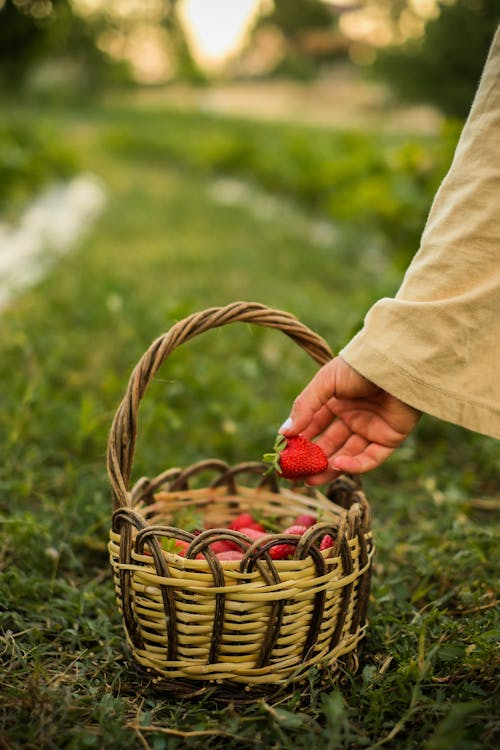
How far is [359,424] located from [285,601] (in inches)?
17.8

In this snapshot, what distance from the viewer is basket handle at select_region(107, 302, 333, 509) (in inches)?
56.9

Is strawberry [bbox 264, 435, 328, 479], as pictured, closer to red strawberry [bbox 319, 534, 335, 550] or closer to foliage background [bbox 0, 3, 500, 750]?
red strawberry [bbox 319, 534, 335, 550]

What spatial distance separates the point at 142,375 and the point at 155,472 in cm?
101

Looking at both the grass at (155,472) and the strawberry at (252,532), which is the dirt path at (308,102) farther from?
the strawberry at (252,532)

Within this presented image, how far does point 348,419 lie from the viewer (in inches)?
64.9

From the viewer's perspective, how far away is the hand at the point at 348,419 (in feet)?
4.92

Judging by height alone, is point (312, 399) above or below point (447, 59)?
below

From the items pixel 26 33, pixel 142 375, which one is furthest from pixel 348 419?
pixel 26 33

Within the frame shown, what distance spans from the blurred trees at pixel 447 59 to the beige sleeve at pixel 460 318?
651cm

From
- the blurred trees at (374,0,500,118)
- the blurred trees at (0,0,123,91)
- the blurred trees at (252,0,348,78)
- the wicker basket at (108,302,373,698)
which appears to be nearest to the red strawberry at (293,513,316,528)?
the wicker basket at (108,302,373,698)

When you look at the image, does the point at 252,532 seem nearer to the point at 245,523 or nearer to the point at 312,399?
the point at 245,523

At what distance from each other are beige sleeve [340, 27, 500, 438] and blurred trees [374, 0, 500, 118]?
6.51 m

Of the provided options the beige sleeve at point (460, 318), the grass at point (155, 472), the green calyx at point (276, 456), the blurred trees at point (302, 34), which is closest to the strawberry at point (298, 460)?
the green calyx at point (276, 456)

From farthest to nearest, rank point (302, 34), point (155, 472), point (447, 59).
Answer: point (302, 34) < point (447, 59) < point (155, 472)
